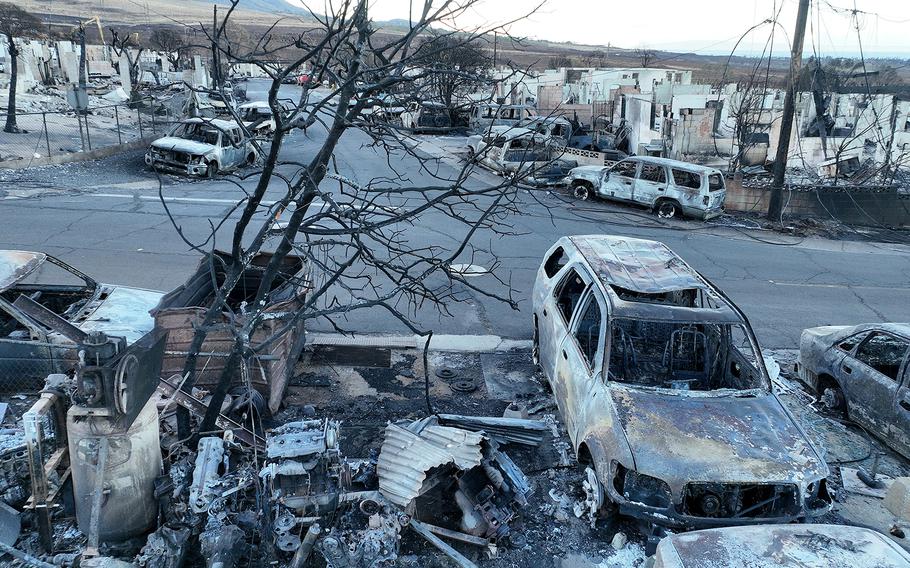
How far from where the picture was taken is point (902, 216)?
692 inches

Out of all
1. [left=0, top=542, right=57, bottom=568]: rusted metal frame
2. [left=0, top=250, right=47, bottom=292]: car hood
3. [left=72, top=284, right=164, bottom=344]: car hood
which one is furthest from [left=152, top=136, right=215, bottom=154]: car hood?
[left=0, top=542, right=57, bottom=568]: rusted metal frame

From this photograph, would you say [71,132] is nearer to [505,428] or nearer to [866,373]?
[505,428]

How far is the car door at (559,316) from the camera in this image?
6695mm

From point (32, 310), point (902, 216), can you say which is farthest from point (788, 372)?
point (902, 216)

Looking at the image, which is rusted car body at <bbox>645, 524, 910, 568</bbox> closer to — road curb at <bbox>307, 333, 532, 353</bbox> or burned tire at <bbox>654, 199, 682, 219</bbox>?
road curb at <bbox>307, 333, 532, 353</bbox>

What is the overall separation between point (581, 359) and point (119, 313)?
509cm

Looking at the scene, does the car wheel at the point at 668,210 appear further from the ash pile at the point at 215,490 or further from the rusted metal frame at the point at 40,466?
the rusted metal frame at the point at 40,466

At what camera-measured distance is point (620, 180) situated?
17828mm

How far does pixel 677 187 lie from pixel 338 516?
14.3 meters

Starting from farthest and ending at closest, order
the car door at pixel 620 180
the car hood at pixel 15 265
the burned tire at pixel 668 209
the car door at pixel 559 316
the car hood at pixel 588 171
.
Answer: the car hood at pixel 588 171 < the car door at pixel 620 180 < the burned tire at pixel 668 209 < the car hood at pixel 15 265 < the car door at pixel 559 316

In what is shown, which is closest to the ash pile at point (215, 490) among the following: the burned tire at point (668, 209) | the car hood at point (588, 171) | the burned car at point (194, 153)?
the burned tire at point (668, 209)

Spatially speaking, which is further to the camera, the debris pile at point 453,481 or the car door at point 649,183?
the car door at point 649,183

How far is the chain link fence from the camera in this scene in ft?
64.2

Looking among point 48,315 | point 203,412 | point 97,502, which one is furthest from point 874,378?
point 48,315
